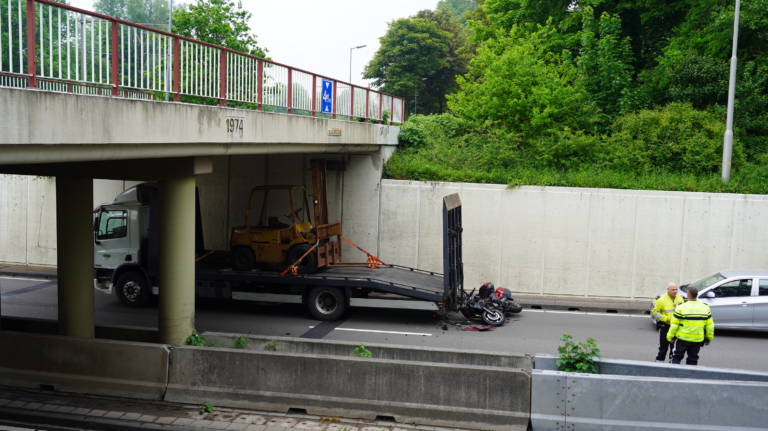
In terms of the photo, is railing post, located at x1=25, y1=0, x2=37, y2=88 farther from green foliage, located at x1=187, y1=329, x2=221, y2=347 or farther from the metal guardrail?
green foliage, located at x1=187, y1=329, x2=221, y2=347

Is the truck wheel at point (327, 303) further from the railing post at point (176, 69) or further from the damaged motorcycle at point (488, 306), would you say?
the railing post at point (176, 69)

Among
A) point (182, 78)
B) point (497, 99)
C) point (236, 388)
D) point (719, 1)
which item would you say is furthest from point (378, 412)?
point (719, 1)

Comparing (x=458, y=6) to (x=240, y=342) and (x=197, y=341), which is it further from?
(x=240, y=342)

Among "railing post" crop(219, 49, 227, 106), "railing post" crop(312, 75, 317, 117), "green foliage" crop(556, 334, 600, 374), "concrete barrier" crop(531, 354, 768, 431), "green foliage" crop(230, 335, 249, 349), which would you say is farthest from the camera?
"railing post" crop(312, 75, 317, 117)

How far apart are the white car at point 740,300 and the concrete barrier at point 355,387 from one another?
7.37 meters

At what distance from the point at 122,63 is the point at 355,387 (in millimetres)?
5214

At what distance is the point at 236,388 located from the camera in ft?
28.2

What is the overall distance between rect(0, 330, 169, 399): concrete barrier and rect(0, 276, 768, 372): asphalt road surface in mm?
3999

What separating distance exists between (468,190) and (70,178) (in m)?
10.6

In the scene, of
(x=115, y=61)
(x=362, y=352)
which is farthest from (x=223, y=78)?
(x=362, y=352)

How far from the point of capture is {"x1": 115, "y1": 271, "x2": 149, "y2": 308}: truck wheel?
15.2 m

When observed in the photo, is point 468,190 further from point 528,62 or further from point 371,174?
point 528,62

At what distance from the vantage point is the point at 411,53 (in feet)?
152

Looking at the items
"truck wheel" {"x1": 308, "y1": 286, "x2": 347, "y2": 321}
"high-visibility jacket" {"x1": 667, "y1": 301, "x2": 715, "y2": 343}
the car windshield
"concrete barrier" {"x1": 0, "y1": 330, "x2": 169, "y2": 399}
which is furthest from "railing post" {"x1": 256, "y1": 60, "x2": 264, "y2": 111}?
the car windshield
